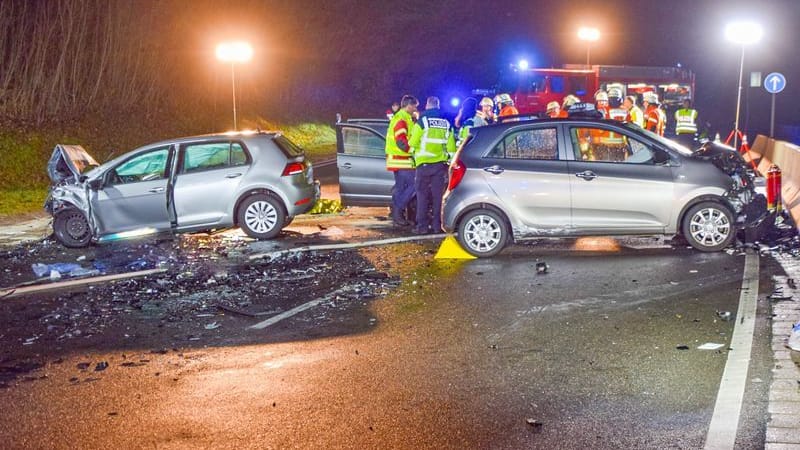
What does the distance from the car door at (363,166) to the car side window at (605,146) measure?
4159mm

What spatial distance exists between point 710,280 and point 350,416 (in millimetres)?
5107

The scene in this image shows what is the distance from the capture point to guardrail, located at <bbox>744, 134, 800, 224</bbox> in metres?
13.2

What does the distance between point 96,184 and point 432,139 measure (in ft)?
15.9

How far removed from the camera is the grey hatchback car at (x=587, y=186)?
1041 centimetres

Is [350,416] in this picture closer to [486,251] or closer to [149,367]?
[149,367]

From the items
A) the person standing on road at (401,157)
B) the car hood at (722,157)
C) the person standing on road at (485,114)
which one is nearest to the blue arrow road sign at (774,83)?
the person standing on road at (485,114)

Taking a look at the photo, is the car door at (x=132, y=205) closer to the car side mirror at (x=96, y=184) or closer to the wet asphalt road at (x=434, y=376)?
the car side mirror at (x=96, y=184)

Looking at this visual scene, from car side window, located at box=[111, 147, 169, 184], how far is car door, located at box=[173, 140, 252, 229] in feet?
0.80

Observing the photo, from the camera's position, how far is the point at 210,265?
10961mm

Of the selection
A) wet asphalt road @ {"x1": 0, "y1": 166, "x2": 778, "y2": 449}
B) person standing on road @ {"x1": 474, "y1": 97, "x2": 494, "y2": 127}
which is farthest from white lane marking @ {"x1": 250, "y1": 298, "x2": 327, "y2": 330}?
person standing on road @ {"x1": 474, "y1": 97, "x2": 494, "y2": 127}

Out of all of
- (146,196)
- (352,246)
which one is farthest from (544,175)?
(146,196)

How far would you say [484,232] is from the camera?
35.6 feet

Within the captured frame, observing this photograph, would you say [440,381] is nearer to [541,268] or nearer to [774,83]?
[541,268]

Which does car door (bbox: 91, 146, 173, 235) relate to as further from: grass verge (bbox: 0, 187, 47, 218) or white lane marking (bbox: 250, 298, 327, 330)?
grass verge (bbox: 0, 187, 47, 218)
